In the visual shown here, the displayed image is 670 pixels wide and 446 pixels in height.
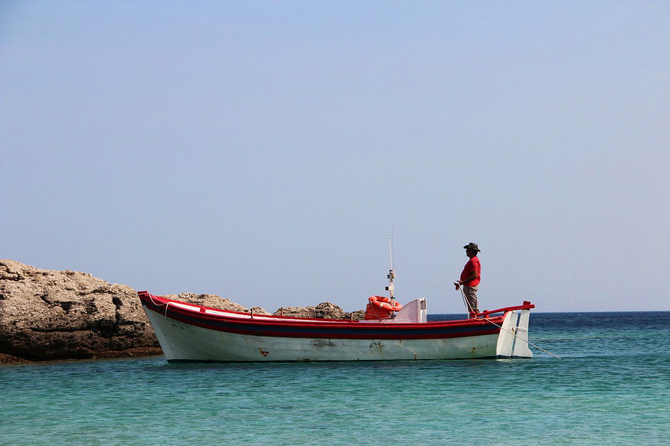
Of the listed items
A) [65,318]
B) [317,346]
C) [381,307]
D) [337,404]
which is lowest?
[337,404]

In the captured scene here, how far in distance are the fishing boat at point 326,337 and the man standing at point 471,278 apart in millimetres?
435

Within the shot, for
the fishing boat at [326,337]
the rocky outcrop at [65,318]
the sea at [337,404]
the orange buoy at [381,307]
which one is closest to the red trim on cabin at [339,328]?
the fishing boat at [326,337]

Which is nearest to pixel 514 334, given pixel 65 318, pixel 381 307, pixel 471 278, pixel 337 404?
pixel 471 278

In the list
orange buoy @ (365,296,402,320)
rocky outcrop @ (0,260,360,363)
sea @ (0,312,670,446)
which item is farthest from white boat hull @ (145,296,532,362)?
rocky outcrop @ (0,260,360,363)

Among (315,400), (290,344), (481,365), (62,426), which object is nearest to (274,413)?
(315,400)

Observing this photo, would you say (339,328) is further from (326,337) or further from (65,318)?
(65,318)

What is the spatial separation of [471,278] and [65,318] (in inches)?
494

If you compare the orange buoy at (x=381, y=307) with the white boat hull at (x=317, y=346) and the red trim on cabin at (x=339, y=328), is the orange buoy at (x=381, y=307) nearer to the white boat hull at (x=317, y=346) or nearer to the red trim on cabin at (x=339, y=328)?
the red trim on cabin at (x=339, y=328)

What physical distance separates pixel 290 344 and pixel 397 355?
300 cm

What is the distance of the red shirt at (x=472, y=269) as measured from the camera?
21.5m

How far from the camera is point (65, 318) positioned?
24000mm

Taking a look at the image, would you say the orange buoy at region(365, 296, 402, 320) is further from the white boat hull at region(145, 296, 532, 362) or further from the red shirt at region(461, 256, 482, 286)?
the red shirt at region(461, 256, 482, 286)

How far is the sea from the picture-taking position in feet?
39.9

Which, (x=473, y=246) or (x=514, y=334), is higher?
(x=473, y=246)
